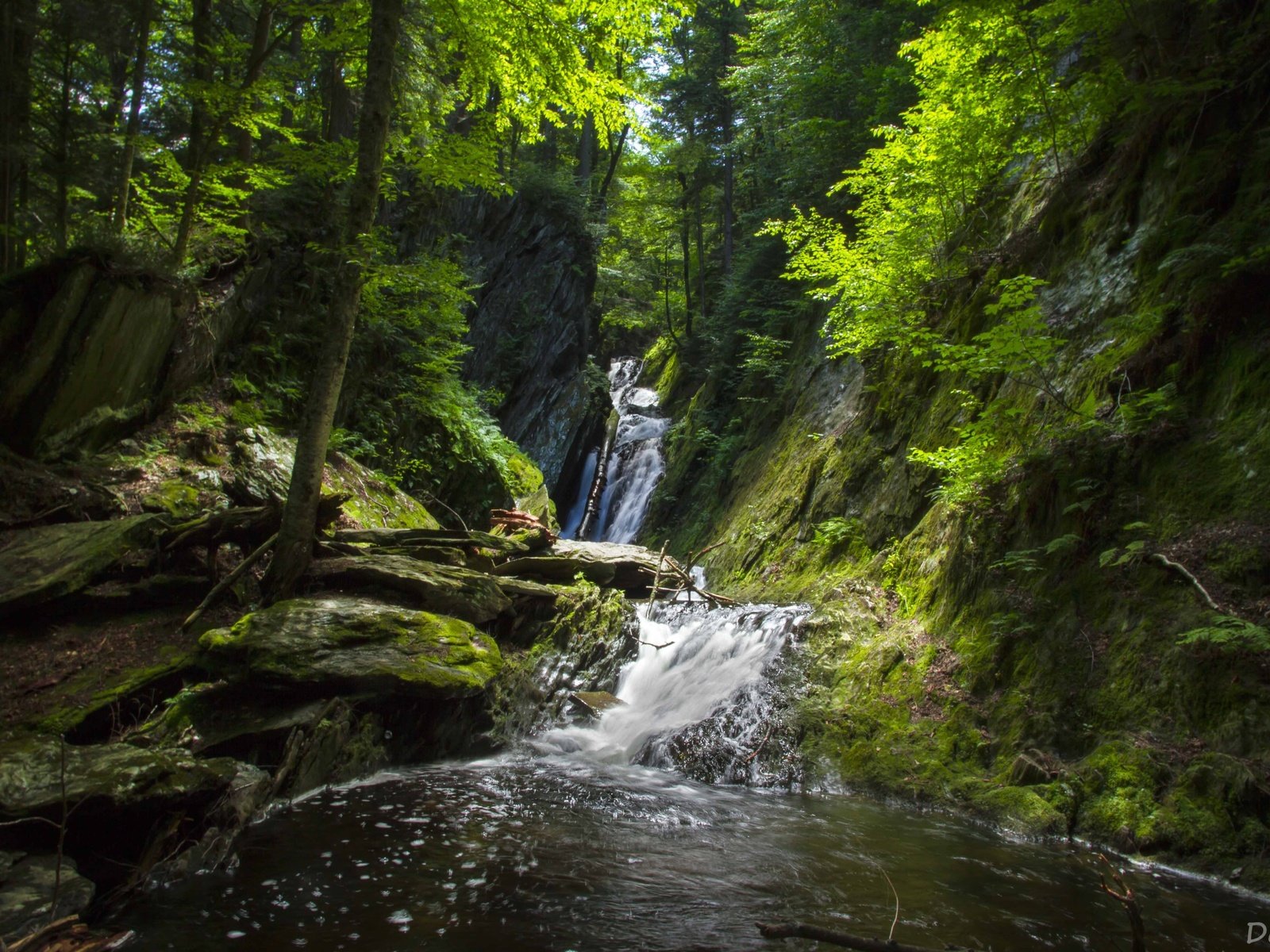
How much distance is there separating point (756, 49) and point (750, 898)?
920 inches

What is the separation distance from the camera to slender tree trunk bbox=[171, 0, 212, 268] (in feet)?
27.7

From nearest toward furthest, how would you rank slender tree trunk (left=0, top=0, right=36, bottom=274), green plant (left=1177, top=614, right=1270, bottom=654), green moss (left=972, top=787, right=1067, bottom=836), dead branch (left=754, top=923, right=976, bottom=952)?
dead branch (left=754, top=923, right=976, bottom=952) < green plant (left=1177, top=614, right=1270, bottom=654) < green moss (left=972, top=787, right=1067, bottom=836) < slender tree trunk (left=0, top=0, right=36, bottom=274)

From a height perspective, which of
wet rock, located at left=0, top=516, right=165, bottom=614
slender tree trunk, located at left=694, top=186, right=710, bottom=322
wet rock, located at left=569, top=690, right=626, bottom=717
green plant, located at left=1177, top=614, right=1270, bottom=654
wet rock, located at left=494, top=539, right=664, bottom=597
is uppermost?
slender tree trunk, located at left=694, top=186, right=710, bottom=322

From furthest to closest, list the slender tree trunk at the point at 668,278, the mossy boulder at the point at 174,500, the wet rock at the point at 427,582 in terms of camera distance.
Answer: the slender tree trunk at the point at 668,278, the wet rock at the point at 427,582, the mossy boulder at the point at 174,500

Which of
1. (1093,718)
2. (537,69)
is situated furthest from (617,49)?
(1093,718)

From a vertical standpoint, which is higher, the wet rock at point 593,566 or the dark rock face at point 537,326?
the dark rock face at point 537,326

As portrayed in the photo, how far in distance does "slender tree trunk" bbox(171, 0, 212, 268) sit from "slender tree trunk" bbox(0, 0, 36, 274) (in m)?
1.70

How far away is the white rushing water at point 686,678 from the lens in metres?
7.83

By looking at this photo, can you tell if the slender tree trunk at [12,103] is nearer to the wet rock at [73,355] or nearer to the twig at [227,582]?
the wet rock at [73,355]

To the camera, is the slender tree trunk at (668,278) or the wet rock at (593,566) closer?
the wet rock at (593,566)

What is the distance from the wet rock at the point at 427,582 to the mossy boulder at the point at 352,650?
14.5 inches

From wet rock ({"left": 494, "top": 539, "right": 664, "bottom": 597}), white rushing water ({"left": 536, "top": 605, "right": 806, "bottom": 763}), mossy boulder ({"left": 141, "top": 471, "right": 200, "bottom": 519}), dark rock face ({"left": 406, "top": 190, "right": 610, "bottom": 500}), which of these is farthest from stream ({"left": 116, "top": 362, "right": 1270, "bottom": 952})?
Answer: dark rock face ({"left": 406, "top": 190, "right": 610, "bottom": 500})

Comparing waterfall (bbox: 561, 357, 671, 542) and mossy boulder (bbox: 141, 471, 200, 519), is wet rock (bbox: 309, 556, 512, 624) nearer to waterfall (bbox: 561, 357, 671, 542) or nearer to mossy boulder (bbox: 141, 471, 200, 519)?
mossy boulder (bbox: 141, 471, 200, 519)

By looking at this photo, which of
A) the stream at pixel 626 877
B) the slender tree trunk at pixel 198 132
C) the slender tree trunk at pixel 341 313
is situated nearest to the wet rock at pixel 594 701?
the stream at pixel 626 877
